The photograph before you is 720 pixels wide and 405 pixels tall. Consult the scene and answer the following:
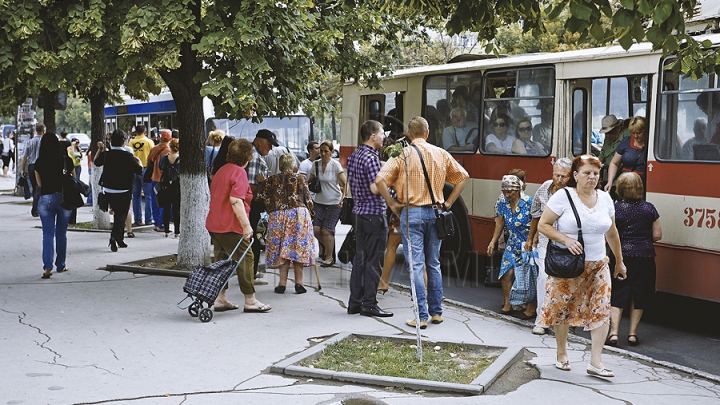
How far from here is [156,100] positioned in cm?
2459

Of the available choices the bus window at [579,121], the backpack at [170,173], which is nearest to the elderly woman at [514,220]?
the bus window at [579,121]

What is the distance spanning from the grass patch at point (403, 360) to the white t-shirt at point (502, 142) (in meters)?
4.24

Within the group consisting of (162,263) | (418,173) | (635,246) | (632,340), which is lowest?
(632,340)

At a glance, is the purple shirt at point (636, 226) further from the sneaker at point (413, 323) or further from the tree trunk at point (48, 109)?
the tree trunk at point (48, 109)

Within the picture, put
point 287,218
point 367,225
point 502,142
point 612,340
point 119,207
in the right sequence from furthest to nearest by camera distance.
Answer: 1. point 119,207
2. point 502,142
3. point 287,218
4. point 367,225
5. point 612,340

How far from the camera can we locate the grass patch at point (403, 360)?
630cm

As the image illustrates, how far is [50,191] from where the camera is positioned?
34.1 ft

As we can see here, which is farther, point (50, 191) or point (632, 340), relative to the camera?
point (50, 191)

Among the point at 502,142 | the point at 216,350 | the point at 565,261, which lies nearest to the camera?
the point at 565,261

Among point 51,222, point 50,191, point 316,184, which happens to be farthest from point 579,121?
point 51,222

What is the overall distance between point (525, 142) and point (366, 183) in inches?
116

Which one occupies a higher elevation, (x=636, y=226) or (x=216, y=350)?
(x=636, y=226)

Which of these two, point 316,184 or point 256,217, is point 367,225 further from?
point 316,184

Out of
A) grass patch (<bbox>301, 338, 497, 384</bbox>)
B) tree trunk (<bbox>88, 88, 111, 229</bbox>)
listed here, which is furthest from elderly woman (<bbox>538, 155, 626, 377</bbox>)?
tree trunk (<bbox>88, 88, 111, 229</bbox>)
